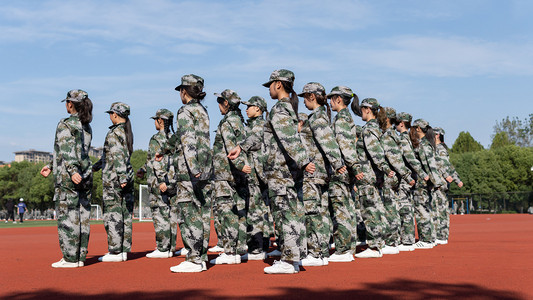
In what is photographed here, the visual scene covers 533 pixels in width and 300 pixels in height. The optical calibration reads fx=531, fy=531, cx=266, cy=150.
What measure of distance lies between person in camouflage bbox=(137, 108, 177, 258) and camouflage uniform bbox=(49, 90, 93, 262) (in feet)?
5.21

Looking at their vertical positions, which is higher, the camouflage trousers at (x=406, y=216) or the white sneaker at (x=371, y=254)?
the camouflage trousers at (x=406, y=216)

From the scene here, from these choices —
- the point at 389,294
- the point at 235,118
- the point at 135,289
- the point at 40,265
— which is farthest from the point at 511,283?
the point at 40,265

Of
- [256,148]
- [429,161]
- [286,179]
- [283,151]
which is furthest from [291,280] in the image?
[429,161]

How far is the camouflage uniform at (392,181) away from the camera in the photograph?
30.6 feet

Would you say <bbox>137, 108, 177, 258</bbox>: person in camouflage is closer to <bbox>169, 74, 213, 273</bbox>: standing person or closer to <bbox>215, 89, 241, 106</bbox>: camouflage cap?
<bbox>215, 89, 241, 106</bbox>: camouflage cap

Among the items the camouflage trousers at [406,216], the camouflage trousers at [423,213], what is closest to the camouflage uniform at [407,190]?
the camouflage trousers at [406,216]

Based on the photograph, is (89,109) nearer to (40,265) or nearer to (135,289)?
(40,265)

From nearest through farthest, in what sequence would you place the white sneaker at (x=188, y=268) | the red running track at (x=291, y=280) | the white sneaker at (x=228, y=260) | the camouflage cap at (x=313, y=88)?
1. the red running track at (x=291, y=280)
2. the white sneaker at (x=188, y=268)
3. the camouflage cap at (x=313, y=88)
4. the white sneaker at (x=228, y=260)

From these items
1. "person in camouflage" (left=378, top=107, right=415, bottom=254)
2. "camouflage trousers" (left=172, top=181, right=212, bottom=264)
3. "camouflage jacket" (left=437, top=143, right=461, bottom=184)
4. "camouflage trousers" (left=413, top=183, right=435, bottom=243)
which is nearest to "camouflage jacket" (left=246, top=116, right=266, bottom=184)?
"camouflage trousers" (left=172, top=181, right=212, bottom=264)

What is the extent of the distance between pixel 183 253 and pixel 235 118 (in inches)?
112

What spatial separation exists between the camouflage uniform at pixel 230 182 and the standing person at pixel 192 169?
2.87ft

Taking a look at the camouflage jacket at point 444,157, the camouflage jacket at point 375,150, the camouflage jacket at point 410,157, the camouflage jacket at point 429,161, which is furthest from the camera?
the camouflage jacket at point 444,157

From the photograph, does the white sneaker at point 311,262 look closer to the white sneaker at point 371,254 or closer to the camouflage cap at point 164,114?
the white sneaker at point 371,254

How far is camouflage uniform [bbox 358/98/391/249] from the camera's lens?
8.43 m
